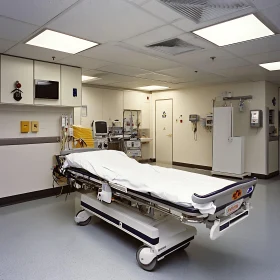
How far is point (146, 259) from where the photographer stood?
2500 mm

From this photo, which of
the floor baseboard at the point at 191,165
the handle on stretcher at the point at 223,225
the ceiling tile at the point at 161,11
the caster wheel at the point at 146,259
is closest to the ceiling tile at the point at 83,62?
the ceiling tile at the point at 161,11

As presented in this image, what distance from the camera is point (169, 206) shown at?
2291 millimetres

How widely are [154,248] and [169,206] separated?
1.69 feet

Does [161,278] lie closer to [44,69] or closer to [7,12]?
[7,12]

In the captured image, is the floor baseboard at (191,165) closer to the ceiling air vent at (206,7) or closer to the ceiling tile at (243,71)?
the ceiling tile at (243,71)

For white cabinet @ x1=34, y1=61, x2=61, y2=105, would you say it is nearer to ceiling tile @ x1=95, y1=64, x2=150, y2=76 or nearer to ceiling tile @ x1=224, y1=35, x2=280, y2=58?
ceiling tile @ x1=95, y1=64, x2=150, y2=76

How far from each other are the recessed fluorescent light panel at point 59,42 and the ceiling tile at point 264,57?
270cm

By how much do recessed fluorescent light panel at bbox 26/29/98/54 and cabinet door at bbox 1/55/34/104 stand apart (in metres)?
0.82

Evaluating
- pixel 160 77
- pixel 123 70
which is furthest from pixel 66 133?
pixel 160 77

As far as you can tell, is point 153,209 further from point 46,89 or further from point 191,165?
point 191,165

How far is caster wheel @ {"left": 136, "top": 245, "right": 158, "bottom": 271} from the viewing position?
2481 mm

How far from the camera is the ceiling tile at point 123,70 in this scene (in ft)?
16.7

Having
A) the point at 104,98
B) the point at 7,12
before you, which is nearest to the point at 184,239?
the point at 7,12

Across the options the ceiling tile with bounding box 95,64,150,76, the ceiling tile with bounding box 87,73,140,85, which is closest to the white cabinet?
the ceiling tile with bounding box 95,64,150,76
